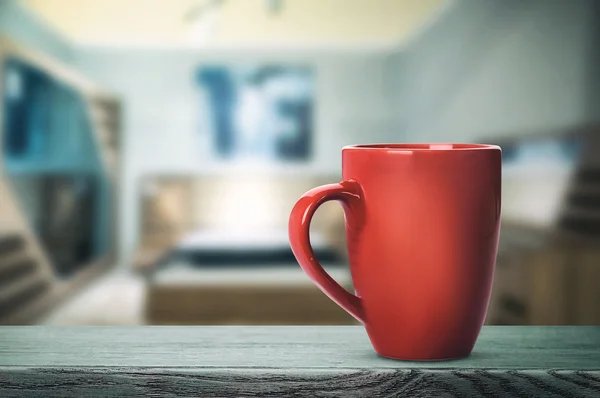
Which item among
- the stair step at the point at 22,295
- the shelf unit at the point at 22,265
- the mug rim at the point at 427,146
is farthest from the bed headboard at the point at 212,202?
the mug rim at the point at 427,146

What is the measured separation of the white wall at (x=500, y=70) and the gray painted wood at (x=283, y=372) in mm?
2410

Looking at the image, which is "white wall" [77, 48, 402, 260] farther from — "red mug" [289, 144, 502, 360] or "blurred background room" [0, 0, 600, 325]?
"red mug" [289, 144, 502, 360]

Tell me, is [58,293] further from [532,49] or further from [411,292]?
[411,292]

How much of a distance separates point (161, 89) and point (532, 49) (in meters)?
3.70

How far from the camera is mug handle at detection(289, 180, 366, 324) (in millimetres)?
408

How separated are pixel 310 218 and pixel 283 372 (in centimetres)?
9

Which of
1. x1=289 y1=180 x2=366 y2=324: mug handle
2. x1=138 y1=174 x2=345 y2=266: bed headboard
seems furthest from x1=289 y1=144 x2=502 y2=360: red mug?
x1=138 y1=174 x2=345 y2=266: bed headboard

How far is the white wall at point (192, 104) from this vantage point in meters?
6.18

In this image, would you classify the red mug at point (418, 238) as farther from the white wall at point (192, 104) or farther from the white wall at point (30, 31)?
the white wall at point (192, 104)

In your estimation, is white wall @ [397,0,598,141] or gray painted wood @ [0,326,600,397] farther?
white wall @ [397,0,598,141]

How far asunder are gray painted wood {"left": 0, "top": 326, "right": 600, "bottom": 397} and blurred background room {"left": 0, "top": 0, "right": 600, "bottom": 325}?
1.66 metres

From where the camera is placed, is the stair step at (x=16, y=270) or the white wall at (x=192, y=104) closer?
the stair step at (x=16, y=270)

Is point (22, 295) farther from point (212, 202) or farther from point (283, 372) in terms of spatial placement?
point (283, 372)

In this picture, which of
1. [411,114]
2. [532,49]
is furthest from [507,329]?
[411,114]
